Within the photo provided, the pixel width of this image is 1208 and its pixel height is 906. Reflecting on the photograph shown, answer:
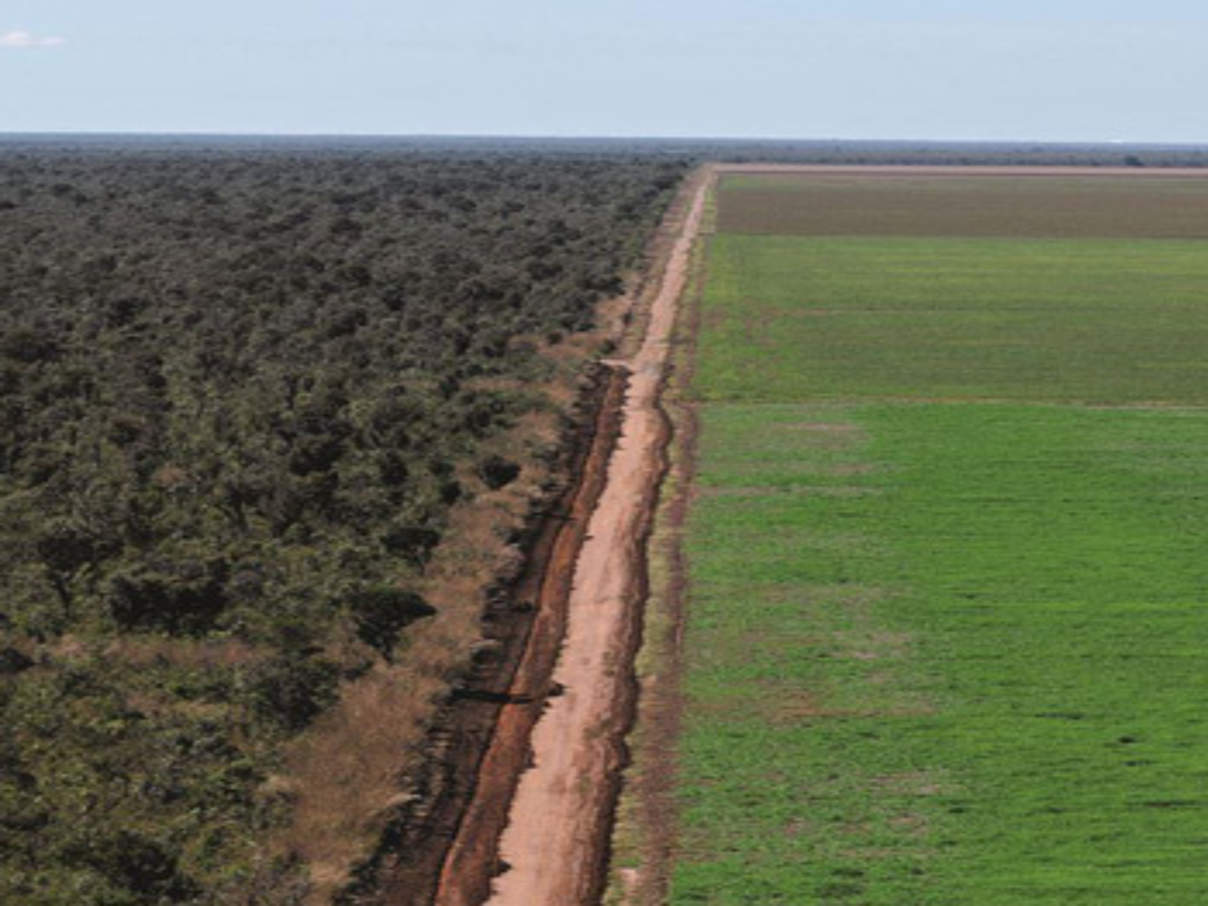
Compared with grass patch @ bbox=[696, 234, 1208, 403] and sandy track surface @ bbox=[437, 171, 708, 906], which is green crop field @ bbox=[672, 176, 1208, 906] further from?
sandy track surface @ bbox=[437, 171, 708, 906]

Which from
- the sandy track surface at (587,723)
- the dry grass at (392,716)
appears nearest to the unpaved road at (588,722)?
the sandy track surface at (587,723)

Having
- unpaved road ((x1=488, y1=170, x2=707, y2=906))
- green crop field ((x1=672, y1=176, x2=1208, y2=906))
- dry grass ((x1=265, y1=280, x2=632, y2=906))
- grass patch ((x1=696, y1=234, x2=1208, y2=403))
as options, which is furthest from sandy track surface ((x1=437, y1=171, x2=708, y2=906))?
grass patch ((x1=696, y1=234, x2=1208, y2=403))

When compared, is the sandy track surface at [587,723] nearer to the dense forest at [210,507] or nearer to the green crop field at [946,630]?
the green crop field at [946,630]

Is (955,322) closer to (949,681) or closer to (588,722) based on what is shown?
(949,681)

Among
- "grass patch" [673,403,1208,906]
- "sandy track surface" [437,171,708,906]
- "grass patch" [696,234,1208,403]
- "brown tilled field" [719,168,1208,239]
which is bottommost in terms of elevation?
"sandy track surface" [437,171,708,906]

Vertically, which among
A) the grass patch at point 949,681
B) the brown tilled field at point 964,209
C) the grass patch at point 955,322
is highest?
the brown tilled field at point 964,209

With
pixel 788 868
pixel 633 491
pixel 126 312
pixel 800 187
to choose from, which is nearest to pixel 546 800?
pixel 788 868
